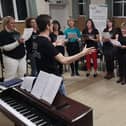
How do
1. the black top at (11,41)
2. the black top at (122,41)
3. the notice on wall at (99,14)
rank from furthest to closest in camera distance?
the notice on wall at (99,14), the black top at (122,41), the black top at (11,41)

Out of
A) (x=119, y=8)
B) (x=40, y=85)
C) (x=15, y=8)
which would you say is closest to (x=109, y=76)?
(x=40, y=85)

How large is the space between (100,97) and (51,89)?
2.13 m

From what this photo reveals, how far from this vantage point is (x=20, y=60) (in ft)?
11.3

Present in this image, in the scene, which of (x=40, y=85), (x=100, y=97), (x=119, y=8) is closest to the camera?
(x=40, y=85)

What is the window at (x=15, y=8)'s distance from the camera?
736 cm

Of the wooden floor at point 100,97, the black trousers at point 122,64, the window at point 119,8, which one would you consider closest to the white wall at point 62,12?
the window at point 119,8

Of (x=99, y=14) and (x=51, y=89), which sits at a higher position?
(x=99, y=14)

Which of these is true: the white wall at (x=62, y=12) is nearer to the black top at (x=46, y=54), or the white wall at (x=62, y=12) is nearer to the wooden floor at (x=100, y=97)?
the wooden floor at (x=100, y=97)

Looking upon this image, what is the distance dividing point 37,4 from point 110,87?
190 inches

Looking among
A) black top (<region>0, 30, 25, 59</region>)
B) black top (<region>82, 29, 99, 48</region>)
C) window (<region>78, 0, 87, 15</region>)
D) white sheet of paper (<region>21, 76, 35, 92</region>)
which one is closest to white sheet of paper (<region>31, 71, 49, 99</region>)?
white sheet of paper (<region>21, 76, 35, 92</region>)

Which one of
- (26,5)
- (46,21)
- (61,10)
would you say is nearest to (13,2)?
(26,5)

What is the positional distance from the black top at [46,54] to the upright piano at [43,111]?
0.35 m

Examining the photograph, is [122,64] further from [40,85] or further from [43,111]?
[43,111]

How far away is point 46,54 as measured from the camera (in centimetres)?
203
